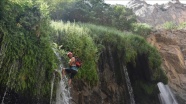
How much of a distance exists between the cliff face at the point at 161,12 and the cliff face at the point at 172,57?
47.9 feet

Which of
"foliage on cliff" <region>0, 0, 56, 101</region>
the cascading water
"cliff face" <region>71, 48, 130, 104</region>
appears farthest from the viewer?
"cliff face" <region>71, 48, 130, 104</region>

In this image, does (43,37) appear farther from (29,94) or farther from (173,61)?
(173,61)

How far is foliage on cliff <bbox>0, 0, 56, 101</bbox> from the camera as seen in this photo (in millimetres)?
7789

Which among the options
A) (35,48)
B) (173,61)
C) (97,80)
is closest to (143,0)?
(173,61)

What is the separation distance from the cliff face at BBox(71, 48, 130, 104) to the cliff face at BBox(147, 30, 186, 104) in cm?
897

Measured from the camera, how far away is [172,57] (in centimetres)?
2369

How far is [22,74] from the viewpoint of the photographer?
314 inches

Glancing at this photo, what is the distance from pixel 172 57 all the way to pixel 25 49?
1780cm

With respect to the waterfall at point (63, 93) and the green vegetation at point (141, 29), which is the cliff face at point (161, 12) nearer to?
the green vegetation at point (141, 29)

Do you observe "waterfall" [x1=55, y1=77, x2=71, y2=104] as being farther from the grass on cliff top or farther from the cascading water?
the grass on cliff top

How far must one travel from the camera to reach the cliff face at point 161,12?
40.4 meters

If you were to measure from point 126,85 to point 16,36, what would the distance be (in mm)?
7762

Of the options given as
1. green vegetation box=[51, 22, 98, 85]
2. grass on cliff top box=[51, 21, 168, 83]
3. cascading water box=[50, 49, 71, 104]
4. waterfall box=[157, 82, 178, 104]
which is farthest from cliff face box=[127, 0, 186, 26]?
cascading water box=[50, 49, 71, 104]

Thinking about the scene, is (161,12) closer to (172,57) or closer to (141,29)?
(172,57)
